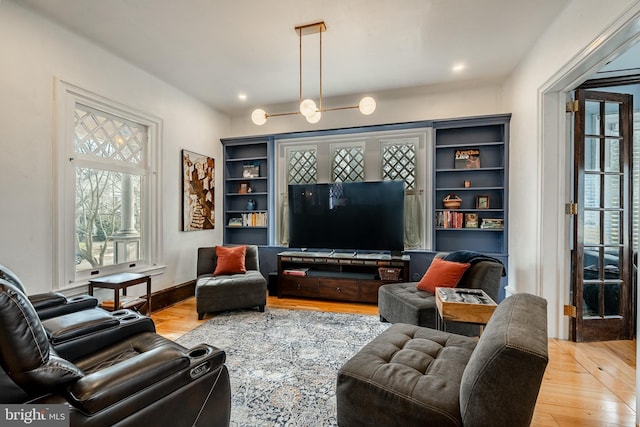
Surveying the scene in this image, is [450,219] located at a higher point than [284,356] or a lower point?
higher

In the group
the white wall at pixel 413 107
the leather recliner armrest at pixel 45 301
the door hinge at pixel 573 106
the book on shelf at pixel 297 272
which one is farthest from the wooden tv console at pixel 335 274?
the leather recliner armrest at pixel 45 301

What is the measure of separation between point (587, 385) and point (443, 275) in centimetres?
117

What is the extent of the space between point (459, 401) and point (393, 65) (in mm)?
3330

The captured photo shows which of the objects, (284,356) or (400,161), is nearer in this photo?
(284,356)

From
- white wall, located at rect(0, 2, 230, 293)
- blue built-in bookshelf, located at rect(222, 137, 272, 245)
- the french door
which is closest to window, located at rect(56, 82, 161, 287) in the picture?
white wall, located at rect(0, 2, 230, 293)

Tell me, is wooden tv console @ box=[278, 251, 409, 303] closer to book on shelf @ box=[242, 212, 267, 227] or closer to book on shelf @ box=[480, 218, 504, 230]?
book on shelf @ box=[242, 212, 267, 227]

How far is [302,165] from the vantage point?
464 cm

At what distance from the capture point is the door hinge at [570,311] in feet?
8.75

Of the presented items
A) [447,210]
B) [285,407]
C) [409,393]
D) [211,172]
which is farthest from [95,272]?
[447,210]

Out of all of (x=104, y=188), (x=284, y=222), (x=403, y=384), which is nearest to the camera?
(x=403, y=384)

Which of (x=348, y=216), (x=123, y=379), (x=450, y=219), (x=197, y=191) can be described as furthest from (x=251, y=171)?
(x=123, y=379)

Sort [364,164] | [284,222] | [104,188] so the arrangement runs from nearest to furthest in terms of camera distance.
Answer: [104,188] → [364,164] → [284,222]

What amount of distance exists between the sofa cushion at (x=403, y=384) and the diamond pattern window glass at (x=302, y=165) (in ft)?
10.5

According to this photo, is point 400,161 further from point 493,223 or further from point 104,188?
point 104,188
